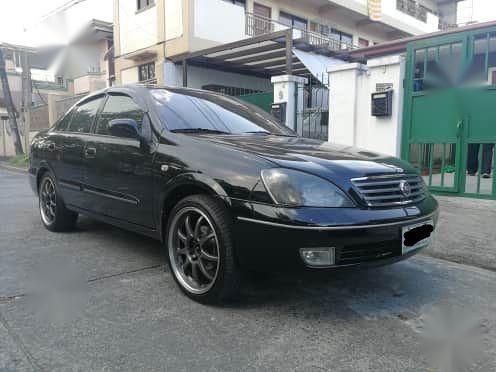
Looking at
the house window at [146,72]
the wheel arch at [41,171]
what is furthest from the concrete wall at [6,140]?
the wheel arch at [41,171]

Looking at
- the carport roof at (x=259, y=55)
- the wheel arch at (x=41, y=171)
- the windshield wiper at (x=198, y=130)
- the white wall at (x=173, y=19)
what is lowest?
the wheel arch at (x=41, y=171)

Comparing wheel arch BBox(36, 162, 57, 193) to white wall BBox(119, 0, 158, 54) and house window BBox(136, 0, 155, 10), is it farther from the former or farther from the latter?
house window BBox(136, 0, 155, 10)

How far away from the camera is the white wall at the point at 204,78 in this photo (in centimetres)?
1326

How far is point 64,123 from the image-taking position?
15.4 feet

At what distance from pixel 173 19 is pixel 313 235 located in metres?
12.1

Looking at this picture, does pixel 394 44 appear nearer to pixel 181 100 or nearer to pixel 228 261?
pixel 181 100

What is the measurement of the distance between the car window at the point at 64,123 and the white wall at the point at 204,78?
8.65m

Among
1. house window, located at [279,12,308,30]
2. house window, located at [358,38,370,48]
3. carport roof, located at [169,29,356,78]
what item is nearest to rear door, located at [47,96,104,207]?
carport roof, located at [169,29,356,78]

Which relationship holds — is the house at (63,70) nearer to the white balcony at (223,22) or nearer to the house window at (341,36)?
the white balcony at (223,22)

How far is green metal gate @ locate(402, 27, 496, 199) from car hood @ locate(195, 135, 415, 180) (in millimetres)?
3747

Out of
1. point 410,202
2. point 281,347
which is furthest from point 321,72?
point 281,347

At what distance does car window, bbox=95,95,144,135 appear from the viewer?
3562mm

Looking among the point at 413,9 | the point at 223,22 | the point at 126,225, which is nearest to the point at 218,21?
the point at 223,22

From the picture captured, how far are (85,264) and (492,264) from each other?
3.59 meters
